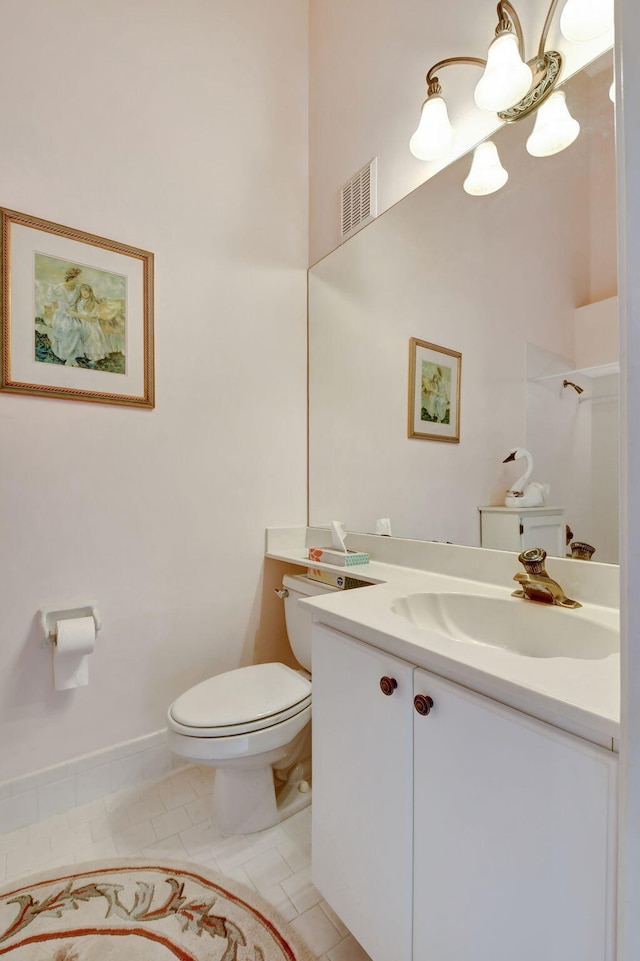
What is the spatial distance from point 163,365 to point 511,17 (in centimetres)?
139

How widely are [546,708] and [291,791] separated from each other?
1.27m

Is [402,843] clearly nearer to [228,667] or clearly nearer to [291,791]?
[291,791]

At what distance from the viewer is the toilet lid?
3.96ft

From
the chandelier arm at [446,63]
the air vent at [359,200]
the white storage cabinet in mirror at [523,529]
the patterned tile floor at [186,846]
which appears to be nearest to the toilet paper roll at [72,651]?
the patterned tile floor at [186,846]

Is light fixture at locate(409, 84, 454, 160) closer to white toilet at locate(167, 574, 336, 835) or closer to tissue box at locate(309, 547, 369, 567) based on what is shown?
tissue box at locate(309, 547, 369, 567)

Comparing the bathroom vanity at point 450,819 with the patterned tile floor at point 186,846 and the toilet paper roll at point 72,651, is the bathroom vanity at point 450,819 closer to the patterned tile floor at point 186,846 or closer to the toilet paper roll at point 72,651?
the patterned tile floor at point 186,846

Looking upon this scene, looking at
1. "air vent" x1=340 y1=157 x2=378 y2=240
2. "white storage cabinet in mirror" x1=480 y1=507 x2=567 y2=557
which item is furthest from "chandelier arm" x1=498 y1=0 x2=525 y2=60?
"white storage cabinet in mirror" x1=480 y1=507 x2=567 y2=557

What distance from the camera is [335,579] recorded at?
1.50 m

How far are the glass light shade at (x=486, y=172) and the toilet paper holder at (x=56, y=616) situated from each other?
1.77 metres

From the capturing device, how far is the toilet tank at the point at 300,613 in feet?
5.22

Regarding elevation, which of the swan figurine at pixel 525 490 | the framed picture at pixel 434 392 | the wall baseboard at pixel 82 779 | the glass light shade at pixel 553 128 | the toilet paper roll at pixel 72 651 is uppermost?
the glass light shade at pixel 553 128

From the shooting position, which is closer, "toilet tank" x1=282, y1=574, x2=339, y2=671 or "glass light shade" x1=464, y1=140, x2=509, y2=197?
"glass light shade" x1=464, y1=140, x2=509, y2=197

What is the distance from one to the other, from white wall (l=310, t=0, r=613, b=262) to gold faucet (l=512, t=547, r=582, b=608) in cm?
112

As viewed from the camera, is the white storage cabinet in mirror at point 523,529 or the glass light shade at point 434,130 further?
the glass light shade at point 434,130
